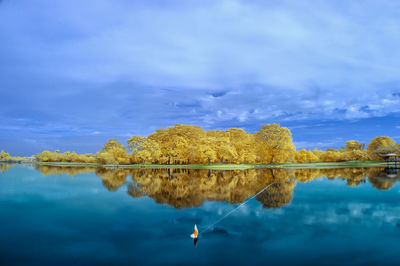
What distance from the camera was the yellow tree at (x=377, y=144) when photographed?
80.7 metres

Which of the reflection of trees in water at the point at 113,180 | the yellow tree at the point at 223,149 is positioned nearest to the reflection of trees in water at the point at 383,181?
the reflection of trees in water at the point at 113,180

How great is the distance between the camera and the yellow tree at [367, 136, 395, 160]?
3177 inches

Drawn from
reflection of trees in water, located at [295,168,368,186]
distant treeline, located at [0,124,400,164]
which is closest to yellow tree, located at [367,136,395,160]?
distant treeline, located at [0,124,400,164]

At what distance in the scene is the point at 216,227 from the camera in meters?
11.5

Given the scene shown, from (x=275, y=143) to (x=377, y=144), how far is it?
42821mm

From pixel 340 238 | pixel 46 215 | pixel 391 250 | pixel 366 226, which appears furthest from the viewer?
pixel 46 215

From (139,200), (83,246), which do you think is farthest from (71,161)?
(83,246)

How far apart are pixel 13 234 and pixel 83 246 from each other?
13.2 ft

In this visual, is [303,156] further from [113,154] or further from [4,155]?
[4,155]

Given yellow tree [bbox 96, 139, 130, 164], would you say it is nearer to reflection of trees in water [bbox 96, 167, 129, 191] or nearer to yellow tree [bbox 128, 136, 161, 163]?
yellow tree [bbox 128, 136, 161, 163]

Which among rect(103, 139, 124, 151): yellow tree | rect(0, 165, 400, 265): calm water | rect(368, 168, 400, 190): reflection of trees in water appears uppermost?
rect(103, 139, 124, 151): yellow tree

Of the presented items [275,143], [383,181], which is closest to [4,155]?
[275,143]

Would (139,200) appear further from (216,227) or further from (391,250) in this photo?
(391,250)

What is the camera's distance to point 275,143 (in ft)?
209
